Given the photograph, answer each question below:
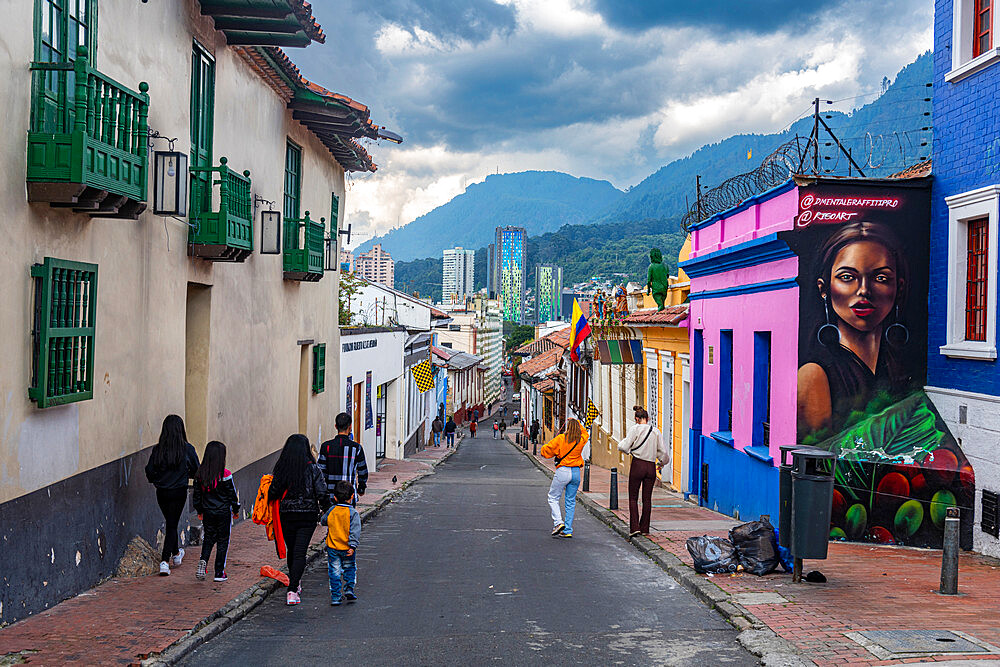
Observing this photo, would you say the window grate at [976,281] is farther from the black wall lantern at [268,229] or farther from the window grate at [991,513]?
the black wall lantern at [268,229]

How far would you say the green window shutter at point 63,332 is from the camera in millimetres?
7172

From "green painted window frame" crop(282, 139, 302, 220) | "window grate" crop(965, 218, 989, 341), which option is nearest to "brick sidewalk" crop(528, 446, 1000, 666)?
"window grate" crop(965, 218, 989, 341)

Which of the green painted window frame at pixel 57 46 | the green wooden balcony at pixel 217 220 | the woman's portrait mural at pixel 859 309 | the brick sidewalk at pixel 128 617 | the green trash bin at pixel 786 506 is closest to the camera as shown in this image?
the brick sidewalk at pixel 128 617

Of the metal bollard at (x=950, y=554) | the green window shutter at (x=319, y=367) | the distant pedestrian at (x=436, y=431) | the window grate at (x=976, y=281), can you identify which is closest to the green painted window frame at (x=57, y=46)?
the metal bollard at (x=950, y=554)

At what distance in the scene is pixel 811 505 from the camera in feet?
28.3

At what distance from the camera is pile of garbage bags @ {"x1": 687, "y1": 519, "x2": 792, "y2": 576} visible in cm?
932

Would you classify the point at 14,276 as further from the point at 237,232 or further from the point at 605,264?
the point at 605,264

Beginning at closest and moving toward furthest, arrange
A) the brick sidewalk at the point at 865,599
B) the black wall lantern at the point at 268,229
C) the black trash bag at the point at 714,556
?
the brick sidewalk at the point at 865,599 → the black trash bag at the point at 714,556 → the black wall lantern at the point at 268,229

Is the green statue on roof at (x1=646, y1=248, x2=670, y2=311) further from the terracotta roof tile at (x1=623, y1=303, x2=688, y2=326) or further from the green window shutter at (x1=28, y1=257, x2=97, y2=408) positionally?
the green window shutter at (x1=28, y1=257, x2=97, y2=408)

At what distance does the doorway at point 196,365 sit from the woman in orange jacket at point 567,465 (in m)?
4.49

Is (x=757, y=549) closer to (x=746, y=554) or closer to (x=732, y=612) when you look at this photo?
(x=746, y=554)

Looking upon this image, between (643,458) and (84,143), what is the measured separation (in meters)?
7.75

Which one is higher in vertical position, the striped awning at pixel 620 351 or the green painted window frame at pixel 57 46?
the green painted window frame at pixel 57 46

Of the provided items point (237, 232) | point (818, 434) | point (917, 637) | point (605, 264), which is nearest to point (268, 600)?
point (237, 232)
